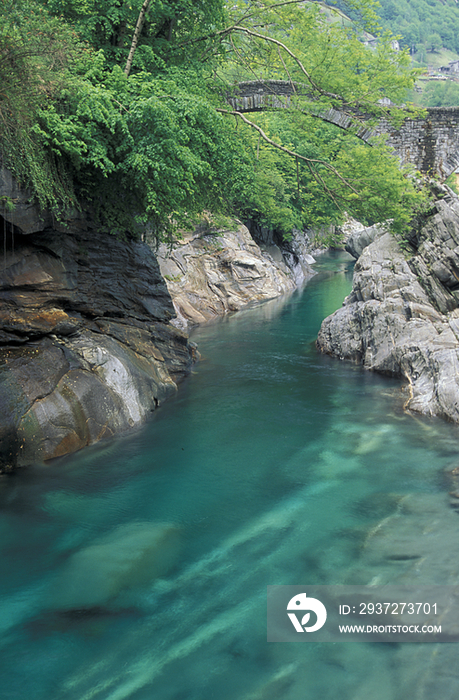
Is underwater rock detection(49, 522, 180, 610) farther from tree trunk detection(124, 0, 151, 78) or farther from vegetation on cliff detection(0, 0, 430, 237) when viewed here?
tree trunk detection(124, 0, 151, 78)

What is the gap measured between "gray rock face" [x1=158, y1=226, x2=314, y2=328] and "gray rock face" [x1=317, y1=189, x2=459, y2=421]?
22.2 ft

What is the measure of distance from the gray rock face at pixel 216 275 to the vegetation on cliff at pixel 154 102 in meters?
7.78

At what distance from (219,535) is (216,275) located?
58.9ft

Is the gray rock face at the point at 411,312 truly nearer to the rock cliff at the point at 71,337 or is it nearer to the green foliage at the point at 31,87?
the rock cliff at the point at 71,337

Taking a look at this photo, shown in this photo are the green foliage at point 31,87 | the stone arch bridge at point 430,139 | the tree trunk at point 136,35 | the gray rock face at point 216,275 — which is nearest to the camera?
the green foliage at point 31,87

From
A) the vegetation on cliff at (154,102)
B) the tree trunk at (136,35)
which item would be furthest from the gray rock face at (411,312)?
the tree trunk at (136,35)

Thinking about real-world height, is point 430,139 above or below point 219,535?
above

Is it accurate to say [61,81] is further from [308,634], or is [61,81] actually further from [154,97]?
[308,634]

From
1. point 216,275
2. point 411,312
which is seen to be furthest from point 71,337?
point 216,275

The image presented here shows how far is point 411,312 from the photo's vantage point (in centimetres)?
1302

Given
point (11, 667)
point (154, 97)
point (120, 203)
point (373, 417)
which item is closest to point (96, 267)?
point (120, 203)

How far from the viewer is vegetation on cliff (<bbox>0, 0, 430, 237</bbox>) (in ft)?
28.7

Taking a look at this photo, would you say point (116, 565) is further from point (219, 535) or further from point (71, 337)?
point (71, 337)

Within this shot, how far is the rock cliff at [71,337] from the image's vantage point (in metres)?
8.42
